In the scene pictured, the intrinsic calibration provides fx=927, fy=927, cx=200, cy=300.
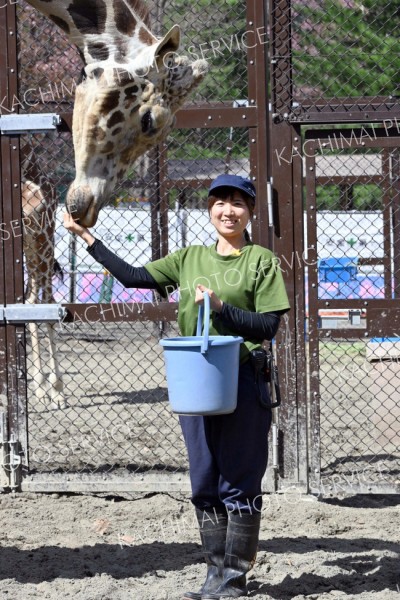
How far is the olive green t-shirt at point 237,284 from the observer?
3758mm

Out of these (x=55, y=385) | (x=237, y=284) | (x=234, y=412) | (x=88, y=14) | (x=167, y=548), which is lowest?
(x=167, y=548)

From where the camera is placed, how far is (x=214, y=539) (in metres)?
3.84

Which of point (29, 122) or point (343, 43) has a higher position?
point (343, 43)

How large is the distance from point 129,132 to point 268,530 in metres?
2.35

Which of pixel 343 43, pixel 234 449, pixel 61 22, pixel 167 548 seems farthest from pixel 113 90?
pixel 343 43

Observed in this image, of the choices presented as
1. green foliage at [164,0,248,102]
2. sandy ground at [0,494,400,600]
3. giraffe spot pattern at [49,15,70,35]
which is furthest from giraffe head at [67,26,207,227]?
sandy ground at [0,494,400,600]

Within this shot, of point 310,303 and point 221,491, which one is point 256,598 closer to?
point 221,491

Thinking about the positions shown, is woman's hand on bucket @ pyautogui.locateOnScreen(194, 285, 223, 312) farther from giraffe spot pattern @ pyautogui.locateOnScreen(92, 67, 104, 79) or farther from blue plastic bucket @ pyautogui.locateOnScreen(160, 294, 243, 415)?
giraffe spot pattern @ pyautogui.locateOnScreen(92, 67, 104, 79)

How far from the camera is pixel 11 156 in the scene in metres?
5.55

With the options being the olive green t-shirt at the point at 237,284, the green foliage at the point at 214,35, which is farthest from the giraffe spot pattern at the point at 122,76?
the green foliage at the point at 214,35

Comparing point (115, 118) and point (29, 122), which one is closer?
point (115, 118)

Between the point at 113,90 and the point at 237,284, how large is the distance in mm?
915

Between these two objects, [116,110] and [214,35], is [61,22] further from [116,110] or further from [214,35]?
[214,35]

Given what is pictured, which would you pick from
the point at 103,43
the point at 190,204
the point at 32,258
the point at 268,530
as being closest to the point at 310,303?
the point at 268,530
